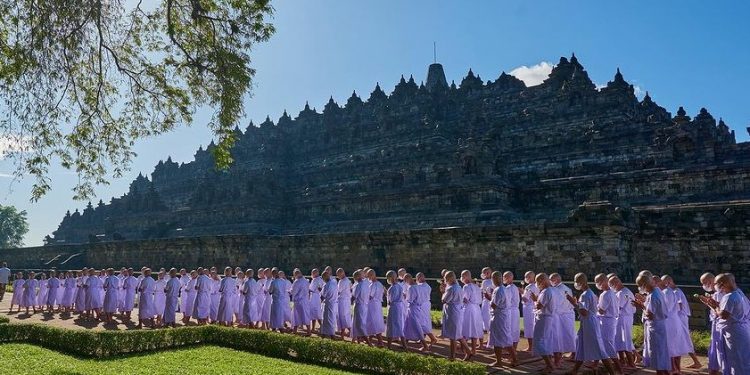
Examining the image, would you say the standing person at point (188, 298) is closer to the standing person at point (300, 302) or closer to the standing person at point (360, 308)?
the standing person at point (300, 302)

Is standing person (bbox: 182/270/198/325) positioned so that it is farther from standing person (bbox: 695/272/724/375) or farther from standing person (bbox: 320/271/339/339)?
standing person (bbox: 695/272/724/375)

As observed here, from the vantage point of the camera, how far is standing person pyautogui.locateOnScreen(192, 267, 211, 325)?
14555mm

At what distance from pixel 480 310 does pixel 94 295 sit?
12602 mm

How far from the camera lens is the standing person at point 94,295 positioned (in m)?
16.6

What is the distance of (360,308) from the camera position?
11.4 metres

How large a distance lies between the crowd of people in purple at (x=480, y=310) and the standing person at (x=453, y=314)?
2 cm

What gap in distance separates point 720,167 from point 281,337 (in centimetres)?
1898

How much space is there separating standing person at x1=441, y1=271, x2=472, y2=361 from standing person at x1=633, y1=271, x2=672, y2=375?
3.09 m

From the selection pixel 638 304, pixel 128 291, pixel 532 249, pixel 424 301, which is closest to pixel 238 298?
pixel 128 291

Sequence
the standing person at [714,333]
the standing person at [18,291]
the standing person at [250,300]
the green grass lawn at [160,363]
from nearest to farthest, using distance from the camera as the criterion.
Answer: the standing person at [714,333]
the green grass lawn at [160,363]
the standing person at [250,300]
the standing person at [18,291]

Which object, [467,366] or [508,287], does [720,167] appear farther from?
[467,366]

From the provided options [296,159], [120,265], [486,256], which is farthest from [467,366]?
[296,159]

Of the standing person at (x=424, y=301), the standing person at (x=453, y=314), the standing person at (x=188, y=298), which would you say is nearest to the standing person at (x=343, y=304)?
the standing person at (x=424, y=301)

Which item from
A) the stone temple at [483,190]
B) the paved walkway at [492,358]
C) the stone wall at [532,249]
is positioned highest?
the stone temple at [483,190]
